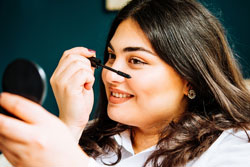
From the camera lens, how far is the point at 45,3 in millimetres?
2082

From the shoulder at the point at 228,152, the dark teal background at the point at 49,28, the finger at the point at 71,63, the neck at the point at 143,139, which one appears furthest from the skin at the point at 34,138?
the dark teal background at the point at 49,28

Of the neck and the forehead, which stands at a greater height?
the forehead

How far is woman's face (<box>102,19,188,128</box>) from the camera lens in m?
0.97

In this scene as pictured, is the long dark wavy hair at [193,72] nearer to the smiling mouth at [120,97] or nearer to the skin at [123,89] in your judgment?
the skin at [123,89]

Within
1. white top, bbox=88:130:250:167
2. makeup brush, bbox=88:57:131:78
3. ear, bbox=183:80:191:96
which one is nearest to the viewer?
white top, bbox=88:130:250:167

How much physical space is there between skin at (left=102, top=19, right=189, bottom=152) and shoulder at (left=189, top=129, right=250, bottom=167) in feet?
0.76

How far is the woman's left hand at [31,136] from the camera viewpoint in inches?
18.3

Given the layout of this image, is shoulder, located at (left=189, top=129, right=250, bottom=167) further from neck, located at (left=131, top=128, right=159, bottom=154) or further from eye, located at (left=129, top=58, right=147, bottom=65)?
eye, located at (left=129, top=58, right=147, bottom=65)

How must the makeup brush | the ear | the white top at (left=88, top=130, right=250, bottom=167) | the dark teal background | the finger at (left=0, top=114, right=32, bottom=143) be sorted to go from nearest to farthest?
the finger at (left=0, top=114, right=32, bottom=143) → the white top at (left=88, top=130, right=250, bottom=167) → the makeup brush → the ear → the dark teal background

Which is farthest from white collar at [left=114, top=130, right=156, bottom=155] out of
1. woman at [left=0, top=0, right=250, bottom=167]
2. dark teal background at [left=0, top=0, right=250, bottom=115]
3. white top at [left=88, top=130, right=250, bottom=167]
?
dark teal background at [left=0, top=0, right=250, bottom=115]

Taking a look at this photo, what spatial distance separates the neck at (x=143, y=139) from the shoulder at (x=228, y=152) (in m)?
0.27

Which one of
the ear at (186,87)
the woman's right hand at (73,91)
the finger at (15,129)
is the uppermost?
the finger at (15,129)

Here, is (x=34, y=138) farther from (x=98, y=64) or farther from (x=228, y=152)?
(x=228, y=152)

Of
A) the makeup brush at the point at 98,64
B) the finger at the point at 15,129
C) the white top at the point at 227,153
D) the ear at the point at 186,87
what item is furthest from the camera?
the ear at the point at 186,87
